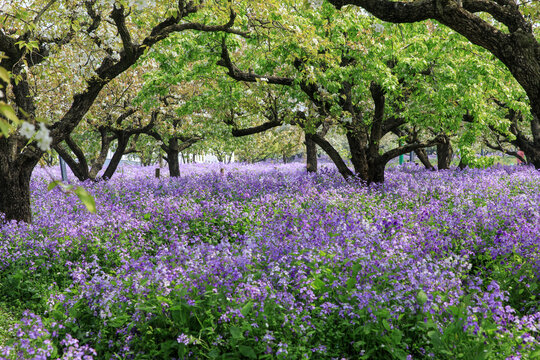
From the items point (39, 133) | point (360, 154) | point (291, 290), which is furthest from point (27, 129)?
point (360, 154)

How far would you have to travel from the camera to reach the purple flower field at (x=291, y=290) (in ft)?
12.6

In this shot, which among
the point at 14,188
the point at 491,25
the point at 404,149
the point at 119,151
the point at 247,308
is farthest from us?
the point at 119,151

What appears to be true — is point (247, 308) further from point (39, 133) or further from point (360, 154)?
point (360, 154)

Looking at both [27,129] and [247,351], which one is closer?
[27,129]

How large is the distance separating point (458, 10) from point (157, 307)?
17.2 feet

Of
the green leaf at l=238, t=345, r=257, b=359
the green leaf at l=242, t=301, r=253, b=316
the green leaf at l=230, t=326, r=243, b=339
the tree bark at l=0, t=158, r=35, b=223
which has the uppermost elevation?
the tree bark at l=0, t=158, r=35, b=223

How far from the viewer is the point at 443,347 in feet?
11.7

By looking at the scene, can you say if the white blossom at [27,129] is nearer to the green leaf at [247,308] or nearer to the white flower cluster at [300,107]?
the green leaf at [247,308]

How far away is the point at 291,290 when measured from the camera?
5082 mm

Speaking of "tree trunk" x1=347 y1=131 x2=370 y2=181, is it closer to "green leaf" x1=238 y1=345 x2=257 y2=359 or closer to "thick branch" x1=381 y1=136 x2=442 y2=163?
"thick branch" x1=381 y1=136 x2=442 y2=163

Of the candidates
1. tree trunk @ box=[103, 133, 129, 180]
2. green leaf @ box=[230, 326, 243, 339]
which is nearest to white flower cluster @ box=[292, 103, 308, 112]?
green leaf @ box=[230, 326, 243, 339]

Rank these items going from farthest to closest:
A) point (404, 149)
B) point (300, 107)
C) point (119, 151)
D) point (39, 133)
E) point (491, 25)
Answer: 1. point (119, 151)
2. point (404, 149)
3. point (300, 107)
4. point (491, 25)
5. point (39, 133)

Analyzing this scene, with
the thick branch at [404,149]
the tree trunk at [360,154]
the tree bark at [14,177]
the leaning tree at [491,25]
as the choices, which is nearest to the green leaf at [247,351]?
the leaning tree at [491,25]

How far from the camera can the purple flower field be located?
3830 millimetres
